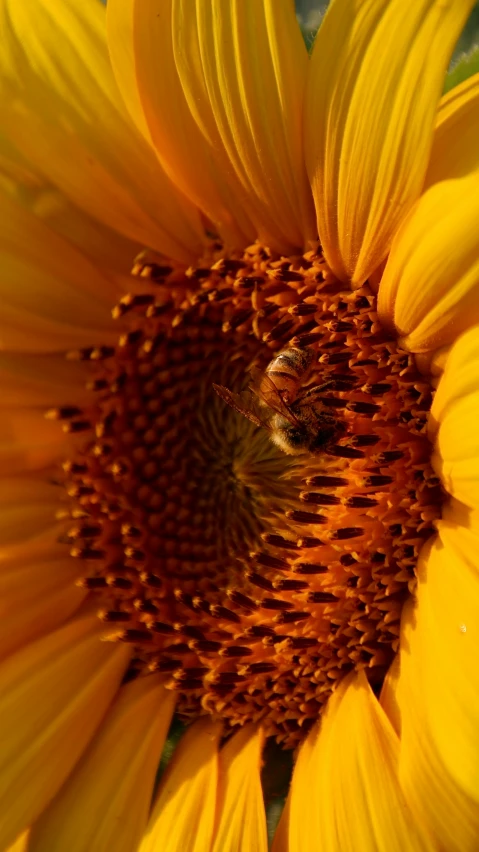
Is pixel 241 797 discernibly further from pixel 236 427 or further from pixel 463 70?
pixel 463 70

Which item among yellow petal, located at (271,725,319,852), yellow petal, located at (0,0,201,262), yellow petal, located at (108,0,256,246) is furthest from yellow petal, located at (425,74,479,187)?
yellow petal, located at (271,725,319,852)

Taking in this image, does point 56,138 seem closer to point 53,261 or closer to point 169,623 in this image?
point 53,261

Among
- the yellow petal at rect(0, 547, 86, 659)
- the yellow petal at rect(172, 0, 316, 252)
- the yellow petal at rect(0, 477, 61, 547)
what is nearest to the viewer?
the yellow petal at rect(172, 0, 316, 252)

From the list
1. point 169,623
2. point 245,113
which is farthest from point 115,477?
point 245,113

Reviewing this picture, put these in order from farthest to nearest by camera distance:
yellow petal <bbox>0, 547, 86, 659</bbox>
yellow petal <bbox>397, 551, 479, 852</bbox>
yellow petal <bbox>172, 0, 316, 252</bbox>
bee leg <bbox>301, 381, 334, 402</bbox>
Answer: yellow petal <bbox>0, 547, 86, 659</bbox> → bee leg <bbox>301, 381, 334, 402</bbox> → yellow petal <bbox>172, 0, 316, 252</bbox> → yellow petal <bbox>397, 551, 479, 852</bbox>

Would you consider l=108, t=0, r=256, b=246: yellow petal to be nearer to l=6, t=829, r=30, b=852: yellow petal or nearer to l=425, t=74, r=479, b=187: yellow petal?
l=425, t=74, r=479, b=187: yellow petal

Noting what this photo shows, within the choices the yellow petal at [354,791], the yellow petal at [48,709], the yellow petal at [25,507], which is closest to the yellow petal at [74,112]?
the yellow petal at [25,507]

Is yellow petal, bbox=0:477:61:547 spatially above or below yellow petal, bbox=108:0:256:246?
below

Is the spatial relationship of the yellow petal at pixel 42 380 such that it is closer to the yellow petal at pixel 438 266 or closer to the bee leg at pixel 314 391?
the bee leg at pixel 314 391
